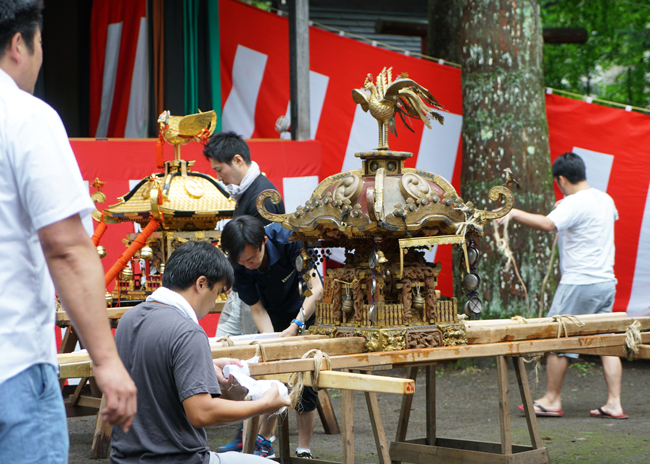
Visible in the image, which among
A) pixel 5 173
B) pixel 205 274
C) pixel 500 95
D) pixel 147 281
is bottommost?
pixel 147 281

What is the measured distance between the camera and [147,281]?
5.16 metres

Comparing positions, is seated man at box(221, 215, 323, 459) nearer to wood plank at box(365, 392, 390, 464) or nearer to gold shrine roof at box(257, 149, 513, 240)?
gold shrine roof at box(257, 149, 513, 240)

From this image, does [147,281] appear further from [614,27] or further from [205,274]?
[614,27]

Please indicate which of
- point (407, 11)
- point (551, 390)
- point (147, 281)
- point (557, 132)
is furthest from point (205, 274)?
point (407, 11)

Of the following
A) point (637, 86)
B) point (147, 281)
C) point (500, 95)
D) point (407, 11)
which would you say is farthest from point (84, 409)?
point (407, 11)

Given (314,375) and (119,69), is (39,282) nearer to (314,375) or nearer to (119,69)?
(314,375)

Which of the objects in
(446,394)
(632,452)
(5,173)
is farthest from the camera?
(446,394)

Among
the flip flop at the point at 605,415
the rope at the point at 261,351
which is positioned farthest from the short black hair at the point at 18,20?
the flip flop at the point at 605,415

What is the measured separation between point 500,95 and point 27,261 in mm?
6088

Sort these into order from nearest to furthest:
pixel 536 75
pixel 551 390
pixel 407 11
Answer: pixel 551 390 < pixel 536 75 < pixel 407 11

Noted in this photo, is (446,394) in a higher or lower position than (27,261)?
lower

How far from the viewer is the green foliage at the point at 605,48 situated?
996 centimetres

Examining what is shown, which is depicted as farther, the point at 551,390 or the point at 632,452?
the point at 551,390

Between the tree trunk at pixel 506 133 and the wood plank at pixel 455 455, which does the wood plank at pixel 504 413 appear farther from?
the tree trunk at pixel 506 133
